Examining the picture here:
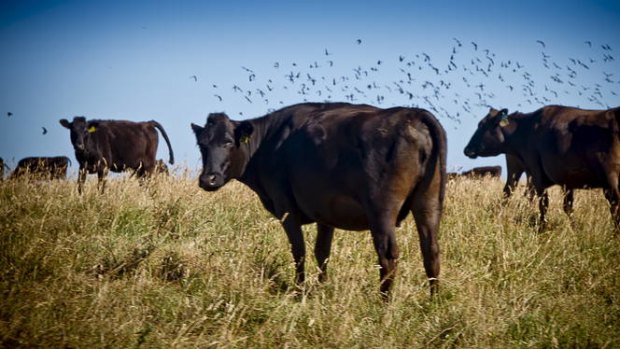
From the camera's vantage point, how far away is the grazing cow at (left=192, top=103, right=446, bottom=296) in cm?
583

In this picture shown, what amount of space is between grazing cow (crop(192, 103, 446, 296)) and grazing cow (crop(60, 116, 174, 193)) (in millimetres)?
10627

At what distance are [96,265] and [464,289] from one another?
334 cm

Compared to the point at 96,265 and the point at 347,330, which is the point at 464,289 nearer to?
the point at 347,330

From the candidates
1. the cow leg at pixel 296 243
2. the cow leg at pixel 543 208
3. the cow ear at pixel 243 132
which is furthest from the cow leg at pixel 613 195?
the cow ear at pixel 243 132

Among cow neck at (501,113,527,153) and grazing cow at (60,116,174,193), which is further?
grazing cow at (60,116,174,193)

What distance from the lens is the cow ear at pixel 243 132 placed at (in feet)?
24.3

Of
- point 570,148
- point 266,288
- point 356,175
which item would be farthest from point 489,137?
point 266,288

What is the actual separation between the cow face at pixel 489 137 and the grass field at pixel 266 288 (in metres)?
5.88

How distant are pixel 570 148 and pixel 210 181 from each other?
22.9ft

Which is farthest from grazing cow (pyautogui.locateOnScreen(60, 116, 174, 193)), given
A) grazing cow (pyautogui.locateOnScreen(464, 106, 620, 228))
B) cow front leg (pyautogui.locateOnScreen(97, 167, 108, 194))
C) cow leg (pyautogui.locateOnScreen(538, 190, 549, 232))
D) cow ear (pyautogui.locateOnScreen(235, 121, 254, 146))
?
cow leg (pyautogui.locateOnScreen(538, 190, 549, 232))

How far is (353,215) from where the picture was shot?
617 cm

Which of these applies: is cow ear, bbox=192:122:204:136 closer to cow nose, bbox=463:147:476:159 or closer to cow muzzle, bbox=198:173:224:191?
cow muzzle, bbox=198:173:224:191

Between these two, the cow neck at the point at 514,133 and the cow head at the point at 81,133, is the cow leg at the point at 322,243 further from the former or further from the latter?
the cow head at the point at 81,133

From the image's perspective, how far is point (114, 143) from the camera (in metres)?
18.9
